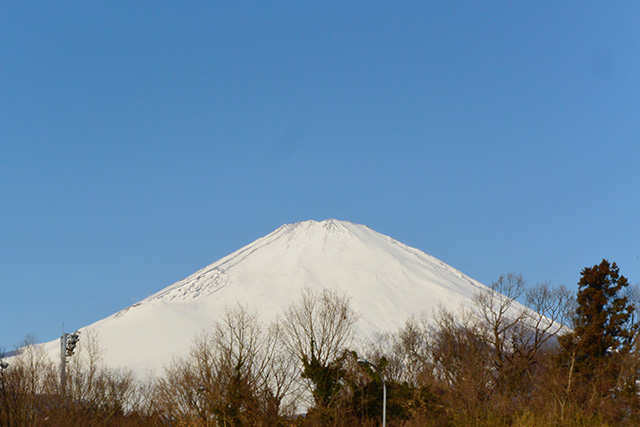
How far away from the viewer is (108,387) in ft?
223

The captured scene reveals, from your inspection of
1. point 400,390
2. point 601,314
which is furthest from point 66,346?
point 601,314

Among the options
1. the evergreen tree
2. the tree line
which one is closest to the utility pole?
the tree line

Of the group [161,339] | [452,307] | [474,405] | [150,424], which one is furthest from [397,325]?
[474,405]

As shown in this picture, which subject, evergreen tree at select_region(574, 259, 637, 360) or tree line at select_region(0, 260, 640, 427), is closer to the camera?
tree line at select_region(0, 260, 640, 427)

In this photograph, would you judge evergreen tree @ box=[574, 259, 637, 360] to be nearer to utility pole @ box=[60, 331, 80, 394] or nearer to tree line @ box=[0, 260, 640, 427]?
tree line @ box=[0, 260, 640, 427]

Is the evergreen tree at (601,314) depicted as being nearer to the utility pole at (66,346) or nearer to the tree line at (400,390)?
the tree line at (400,390)

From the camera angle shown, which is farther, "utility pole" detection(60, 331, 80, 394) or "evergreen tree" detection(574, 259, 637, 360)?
"evergreen tree" detection(574, 259, 637, 360)

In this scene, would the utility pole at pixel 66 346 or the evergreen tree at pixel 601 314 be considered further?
the evergreen tree at pixel 601 314

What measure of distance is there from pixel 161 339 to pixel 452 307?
247ft

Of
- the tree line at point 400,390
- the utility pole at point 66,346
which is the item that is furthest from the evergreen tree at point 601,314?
the utility pole at point 66,346

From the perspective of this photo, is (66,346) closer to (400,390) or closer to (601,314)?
(400,390)

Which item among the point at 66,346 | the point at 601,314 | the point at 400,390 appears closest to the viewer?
the point at 66,346

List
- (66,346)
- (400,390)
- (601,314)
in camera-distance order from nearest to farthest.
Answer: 1. (66,346)
2. (400,390)
3. (601,314)

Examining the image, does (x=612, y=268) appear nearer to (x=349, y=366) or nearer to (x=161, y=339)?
(x=349, y=366)
